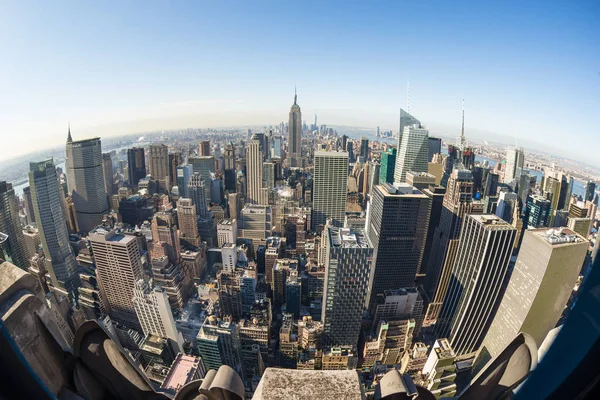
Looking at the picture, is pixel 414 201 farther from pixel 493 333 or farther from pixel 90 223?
pixel 90 223

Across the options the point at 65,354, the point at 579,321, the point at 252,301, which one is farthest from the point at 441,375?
the point at 65,354

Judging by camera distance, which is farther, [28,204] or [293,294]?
[28,204]

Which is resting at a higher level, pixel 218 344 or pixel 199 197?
pixel 199 197

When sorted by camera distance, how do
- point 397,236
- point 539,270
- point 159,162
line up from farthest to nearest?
point 159,162, point 397,236, point 539,270

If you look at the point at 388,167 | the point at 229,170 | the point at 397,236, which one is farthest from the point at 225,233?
the point at 388,167

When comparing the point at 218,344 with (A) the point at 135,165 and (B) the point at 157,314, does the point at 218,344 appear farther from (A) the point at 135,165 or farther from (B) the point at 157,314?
(A) the point at 135,165

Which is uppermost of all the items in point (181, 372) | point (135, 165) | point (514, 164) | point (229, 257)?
point (514, 164)

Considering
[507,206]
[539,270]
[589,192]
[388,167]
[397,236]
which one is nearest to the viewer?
[539,270]
